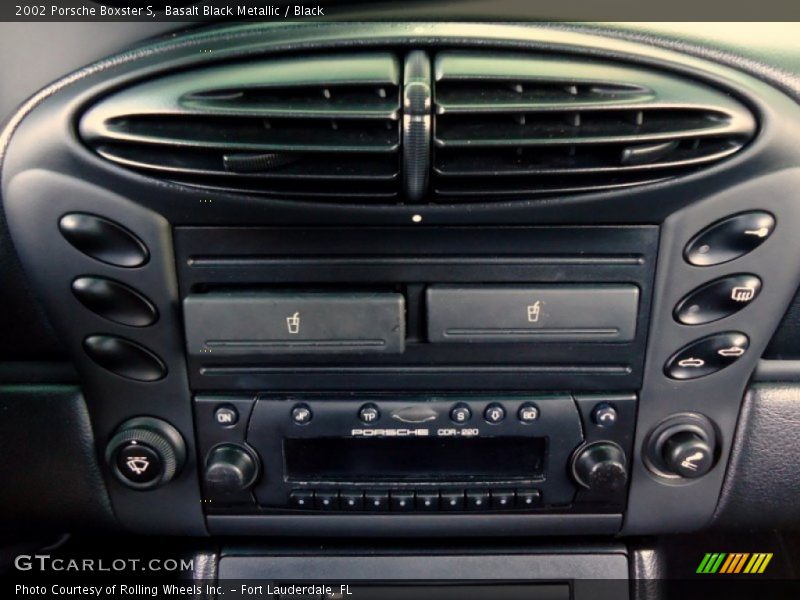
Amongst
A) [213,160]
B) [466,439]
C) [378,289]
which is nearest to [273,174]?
[213,160]

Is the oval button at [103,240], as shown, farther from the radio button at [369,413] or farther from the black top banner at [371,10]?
the radio button at [369,413]

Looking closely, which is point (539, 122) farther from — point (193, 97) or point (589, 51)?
point (193, 97)

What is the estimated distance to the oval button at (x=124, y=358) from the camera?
3.95 feet

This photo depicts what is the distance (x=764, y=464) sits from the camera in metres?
1.33

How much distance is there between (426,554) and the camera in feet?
4.55

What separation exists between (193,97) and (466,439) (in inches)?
23.6

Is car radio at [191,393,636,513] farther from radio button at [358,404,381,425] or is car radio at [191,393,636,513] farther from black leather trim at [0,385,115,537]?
black leather trim at [0,385,115,537]

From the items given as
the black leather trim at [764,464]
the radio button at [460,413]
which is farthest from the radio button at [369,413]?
the black leather trim at [764,464]

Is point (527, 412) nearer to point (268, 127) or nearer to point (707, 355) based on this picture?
point (707, 355)

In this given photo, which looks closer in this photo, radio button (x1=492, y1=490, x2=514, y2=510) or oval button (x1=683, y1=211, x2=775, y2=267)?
oval button (x1=683, y1=211, x2=775, y2=267)

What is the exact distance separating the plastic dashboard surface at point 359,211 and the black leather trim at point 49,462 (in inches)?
3.5

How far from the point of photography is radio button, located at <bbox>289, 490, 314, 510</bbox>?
4.23ft

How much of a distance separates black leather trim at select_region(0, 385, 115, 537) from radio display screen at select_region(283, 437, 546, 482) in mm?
323

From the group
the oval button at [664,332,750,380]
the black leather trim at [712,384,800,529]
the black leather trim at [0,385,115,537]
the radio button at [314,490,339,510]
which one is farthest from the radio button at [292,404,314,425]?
the black leather trim at [712,384,800,529]
